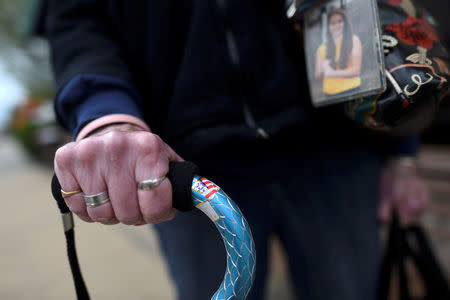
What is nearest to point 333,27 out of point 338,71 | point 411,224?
point 338,71

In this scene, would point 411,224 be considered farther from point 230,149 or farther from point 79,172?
point 79,172

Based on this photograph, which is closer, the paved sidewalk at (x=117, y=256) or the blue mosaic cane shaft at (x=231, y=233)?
the blue mosaic cane shaft at (x=231, y=233)

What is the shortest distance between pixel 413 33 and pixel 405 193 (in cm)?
59

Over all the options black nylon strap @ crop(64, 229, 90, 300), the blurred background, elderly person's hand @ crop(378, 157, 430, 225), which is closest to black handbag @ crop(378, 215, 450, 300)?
elderly person's hand @ crop(378, 157, 430, 225)

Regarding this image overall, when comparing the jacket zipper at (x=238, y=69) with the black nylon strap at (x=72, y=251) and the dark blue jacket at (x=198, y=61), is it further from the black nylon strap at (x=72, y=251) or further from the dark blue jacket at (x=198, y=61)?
the black nylon strap at (x=72, y=251)

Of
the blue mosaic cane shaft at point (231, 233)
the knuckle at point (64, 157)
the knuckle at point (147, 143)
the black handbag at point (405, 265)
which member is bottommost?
the black handbag at point (405, 265)

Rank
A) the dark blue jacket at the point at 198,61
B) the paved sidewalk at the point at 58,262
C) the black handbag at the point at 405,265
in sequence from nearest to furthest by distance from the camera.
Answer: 1. the dark blue jacket at the point at 198,61
2. the black handbag at the point at 405,265
3. the paved sidewalk at the point at 58,262

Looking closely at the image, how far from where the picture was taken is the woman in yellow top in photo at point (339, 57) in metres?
0.53

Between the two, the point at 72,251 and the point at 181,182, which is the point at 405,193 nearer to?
the point at 181,182

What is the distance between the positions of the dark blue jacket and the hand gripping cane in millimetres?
218

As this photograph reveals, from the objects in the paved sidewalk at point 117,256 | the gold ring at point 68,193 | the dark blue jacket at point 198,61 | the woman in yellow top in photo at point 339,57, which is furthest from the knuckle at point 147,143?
the paved sidewalk at point 117,256

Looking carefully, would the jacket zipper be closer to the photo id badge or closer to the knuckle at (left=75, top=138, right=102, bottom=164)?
the photo id badge

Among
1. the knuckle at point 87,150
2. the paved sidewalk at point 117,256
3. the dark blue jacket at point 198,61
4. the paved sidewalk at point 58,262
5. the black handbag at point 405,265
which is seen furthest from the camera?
the paved sidewalk at point 58,262

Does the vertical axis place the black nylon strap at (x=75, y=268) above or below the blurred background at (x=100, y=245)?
above
